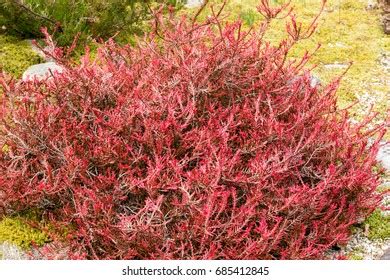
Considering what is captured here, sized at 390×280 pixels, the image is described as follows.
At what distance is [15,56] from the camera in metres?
6.16

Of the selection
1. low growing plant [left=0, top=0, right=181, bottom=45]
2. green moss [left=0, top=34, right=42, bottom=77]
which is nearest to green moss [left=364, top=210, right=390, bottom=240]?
low growing plant [left=0, top=0, right=181, bottom=45]

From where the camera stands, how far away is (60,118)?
405cm

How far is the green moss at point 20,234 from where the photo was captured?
3.76 m

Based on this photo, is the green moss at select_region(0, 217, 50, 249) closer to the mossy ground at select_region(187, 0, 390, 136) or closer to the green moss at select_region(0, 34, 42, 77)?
the green moss at select_region(0, 34, 42, 77)

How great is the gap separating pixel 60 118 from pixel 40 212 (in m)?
0.62

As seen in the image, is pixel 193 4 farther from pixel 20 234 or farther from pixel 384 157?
pixel 20 234

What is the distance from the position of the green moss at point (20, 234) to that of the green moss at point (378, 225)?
81.8 inches

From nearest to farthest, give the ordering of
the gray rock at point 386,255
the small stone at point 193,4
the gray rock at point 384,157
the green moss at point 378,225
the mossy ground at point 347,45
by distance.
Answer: the gray rock at point 386,255 < the green moss at point 378,225 < the gray rock at point 384,157 < the mossy ground at point 347,45 < the small stone at point 193,4

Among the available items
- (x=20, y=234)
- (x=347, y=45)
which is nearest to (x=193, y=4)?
(x=347, y=45)

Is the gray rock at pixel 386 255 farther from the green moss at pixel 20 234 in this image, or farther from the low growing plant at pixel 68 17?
the low growing plant at pixel 68 17

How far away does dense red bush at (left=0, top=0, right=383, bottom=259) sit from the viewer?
3410 millimetres

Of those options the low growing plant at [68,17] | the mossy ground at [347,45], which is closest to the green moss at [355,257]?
the mossy ground at [347,45]
